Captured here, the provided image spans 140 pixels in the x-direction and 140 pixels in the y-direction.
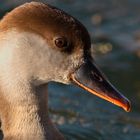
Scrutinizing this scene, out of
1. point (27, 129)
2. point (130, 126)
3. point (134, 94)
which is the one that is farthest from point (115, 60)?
point (27, 129)

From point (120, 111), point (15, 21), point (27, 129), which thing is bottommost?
point (120, 111)

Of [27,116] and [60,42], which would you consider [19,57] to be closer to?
[60,42]

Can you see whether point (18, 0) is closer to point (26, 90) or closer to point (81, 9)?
point (81, 9)

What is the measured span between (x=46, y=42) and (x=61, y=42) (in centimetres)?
13

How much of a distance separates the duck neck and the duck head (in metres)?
0.14

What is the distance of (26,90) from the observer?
6.67 metres

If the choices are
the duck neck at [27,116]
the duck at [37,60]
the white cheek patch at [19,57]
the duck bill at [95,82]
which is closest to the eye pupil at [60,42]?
the duck at [37,60]

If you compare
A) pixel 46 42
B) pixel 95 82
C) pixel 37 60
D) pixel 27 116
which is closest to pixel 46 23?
pixel 46 42

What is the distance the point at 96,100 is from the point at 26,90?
2.96 meters

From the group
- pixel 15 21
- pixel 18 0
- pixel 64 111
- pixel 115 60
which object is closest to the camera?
pixel 15 21

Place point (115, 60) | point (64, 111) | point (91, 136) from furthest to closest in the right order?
1. point (115, 60)
2. point (64, 111)
3. point (91, 136)

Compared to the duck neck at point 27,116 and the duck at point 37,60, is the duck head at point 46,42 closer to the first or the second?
the duck at point 37,60

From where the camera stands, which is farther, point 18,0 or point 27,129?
point 18,0

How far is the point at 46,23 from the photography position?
655cm
